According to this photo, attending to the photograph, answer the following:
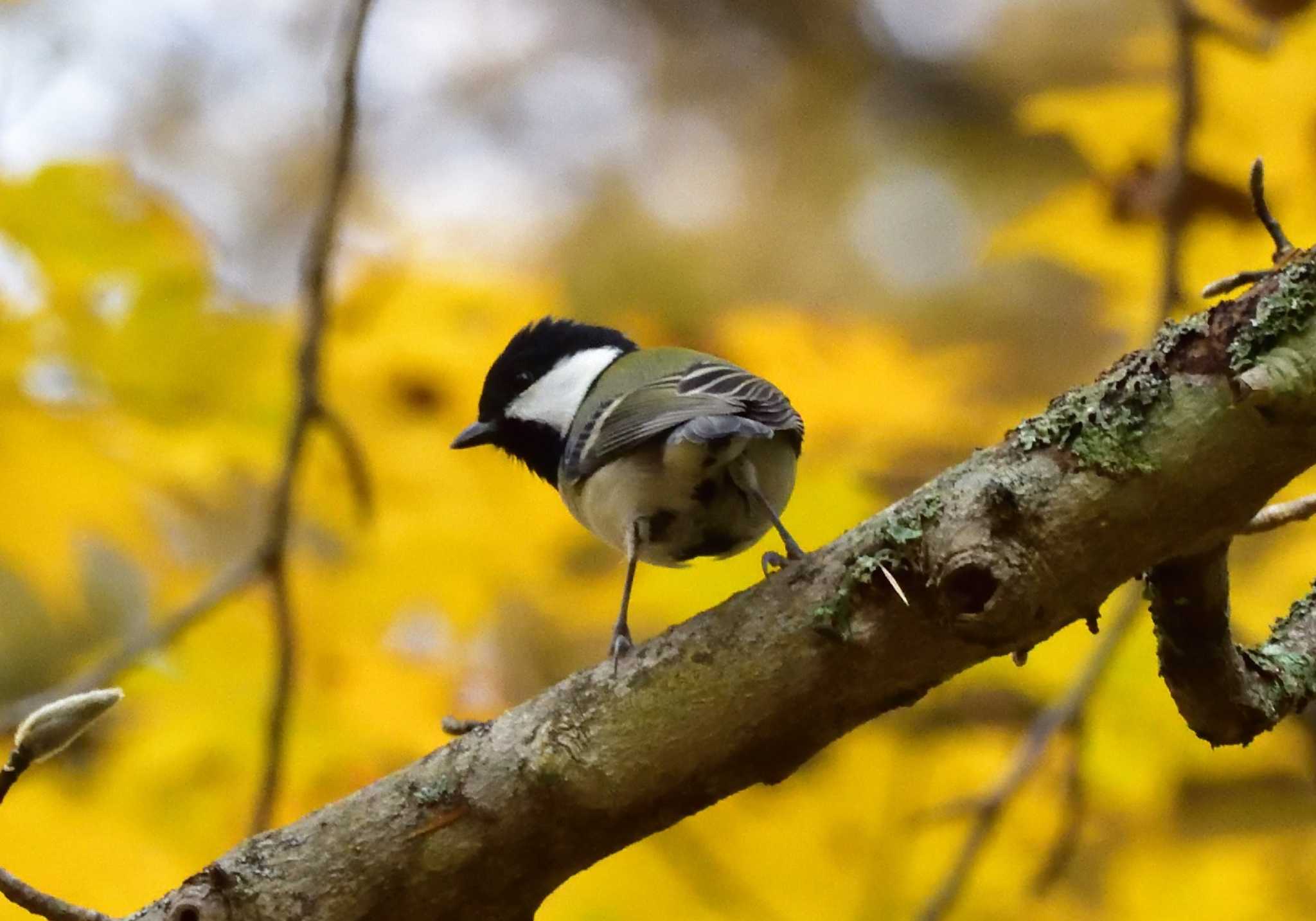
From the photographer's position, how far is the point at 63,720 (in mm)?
828

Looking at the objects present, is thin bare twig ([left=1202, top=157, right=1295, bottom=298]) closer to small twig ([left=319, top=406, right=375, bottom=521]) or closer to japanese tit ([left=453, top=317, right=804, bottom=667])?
japanese tit ([left=453, top=317, right=804, bottom=667])

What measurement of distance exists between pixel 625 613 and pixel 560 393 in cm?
62

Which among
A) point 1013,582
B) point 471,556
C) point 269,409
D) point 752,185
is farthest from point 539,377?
point 752,185

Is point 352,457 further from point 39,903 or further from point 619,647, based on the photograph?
point 39,903

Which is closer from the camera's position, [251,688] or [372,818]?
[372,818]

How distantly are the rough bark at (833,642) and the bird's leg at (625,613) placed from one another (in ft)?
0.11

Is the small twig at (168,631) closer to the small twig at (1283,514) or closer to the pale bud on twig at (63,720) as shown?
the pale bud on twig at (63,720)

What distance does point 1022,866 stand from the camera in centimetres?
194

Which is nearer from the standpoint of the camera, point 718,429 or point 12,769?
point 12,769

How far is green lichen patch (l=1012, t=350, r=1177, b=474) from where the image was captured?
2.67ft

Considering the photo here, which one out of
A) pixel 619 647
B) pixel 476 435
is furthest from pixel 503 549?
pixel 619 647

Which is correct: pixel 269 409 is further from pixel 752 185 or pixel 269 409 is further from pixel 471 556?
pixel 752 185

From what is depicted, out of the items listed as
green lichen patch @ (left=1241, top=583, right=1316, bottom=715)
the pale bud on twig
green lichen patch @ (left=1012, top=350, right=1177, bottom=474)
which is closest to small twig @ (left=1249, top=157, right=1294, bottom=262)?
green lichen patch @ (left=1012, top=350, right=1177, bottom=474)

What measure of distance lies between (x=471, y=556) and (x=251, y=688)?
38cm
